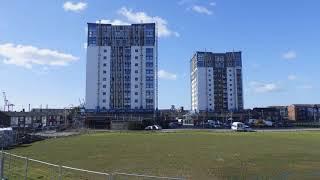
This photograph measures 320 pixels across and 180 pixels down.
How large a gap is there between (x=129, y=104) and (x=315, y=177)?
16093cm

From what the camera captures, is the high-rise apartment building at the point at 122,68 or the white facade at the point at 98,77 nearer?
the white facade at the point at 98,77

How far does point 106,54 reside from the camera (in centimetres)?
18650

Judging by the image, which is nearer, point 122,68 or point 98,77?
point 98,77

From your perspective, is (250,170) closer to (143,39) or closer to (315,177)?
(315,177)

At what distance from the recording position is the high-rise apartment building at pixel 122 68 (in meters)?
182

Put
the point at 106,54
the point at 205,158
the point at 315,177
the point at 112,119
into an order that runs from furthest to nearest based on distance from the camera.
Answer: the point at 106,54, the point at 112,119, the point at 205,158, the point at 315,177

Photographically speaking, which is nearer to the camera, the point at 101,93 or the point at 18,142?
the point at 18,142

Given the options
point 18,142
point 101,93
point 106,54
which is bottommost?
point 18,142

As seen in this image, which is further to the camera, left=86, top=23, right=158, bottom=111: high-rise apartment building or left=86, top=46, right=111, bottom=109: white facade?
left=86, top=23, right=158, bottom=111: high-rise apartment building

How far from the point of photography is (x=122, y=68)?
186m

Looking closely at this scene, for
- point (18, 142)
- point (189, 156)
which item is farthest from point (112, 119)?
point (189, 156)

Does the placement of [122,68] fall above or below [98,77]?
above

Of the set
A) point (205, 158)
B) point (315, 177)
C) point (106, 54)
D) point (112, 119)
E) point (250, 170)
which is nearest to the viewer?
point (315, 177)

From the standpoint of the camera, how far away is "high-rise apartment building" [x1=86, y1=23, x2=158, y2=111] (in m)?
182
